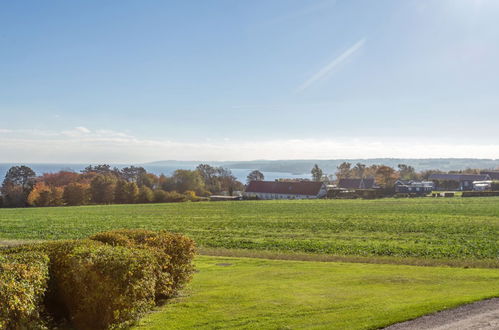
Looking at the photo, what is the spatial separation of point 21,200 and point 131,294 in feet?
342

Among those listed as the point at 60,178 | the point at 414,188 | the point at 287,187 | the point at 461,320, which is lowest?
the point at 461,320

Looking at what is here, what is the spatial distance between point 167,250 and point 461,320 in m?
9.11

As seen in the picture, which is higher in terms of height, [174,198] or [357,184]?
[357,184]

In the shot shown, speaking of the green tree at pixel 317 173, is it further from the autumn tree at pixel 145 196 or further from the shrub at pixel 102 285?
the shrub at pixel 102 285

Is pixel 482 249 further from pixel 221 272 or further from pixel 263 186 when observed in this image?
pixel 263 186

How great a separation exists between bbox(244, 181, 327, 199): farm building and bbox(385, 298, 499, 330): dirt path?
106544 millimetres

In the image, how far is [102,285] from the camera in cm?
1084

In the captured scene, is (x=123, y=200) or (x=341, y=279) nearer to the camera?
(x=341, y=279)

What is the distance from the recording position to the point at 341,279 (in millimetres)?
17172

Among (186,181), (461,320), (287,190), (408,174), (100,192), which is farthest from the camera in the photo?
(408,174)

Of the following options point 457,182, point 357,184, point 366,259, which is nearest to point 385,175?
point 357,184

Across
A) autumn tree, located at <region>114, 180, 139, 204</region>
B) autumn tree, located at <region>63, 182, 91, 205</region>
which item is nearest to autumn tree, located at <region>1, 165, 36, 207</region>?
autumn tree, located at <region>63, 182, 91, 205</region>

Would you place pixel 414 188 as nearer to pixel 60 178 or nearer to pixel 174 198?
pixel 174 198

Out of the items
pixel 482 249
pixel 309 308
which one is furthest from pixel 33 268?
pixel 482 249
